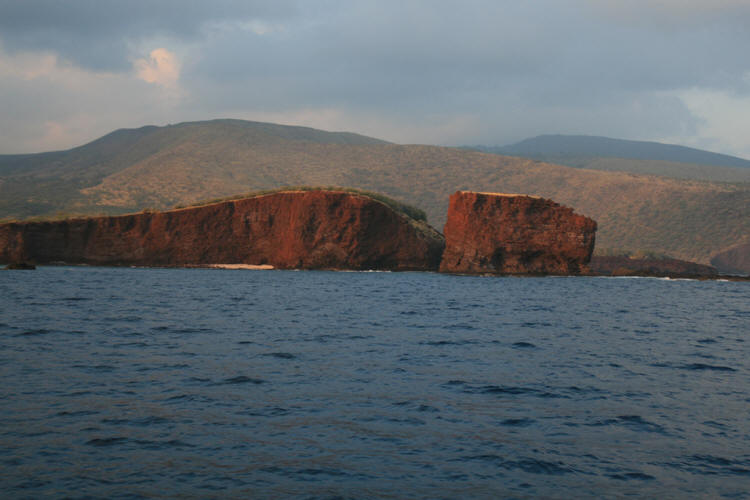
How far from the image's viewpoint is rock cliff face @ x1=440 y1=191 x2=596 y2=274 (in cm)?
6619

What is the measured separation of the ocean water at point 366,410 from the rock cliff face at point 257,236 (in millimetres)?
48260

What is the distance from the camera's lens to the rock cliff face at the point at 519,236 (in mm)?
66188

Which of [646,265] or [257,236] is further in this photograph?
[646,265]

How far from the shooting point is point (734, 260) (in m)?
114

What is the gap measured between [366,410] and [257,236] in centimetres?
6438

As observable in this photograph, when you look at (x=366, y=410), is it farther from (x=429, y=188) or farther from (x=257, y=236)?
(x=429, y=188)

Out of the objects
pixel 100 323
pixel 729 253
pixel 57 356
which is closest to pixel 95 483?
pixel 57 356

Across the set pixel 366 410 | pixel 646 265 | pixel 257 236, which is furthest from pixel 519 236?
pixel 366 410

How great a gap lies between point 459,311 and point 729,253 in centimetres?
10501

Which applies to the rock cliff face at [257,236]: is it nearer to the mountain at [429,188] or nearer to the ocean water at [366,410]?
the ocean water at [366,410]

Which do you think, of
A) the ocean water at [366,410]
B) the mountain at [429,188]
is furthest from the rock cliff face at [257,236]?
the mountain at [429,188]

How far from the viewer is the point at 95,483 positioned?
8055 mm

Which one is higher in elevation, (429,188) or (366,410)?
(429,188)

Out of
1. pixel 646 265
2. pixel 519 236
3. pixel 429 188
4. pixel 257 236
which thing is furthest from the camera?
pixel 429 188
